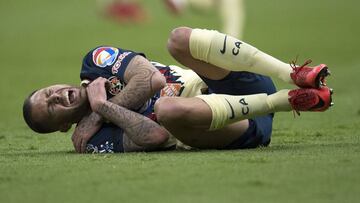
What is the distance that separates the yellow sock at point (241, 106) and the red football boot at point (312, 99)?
0.05 meters

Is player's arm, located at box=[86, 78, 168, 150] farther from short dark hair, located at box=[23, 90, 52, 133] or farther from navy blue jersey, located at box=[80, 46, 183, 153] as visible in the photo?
short dark hair, located at box=[23, 90, 52, 133]

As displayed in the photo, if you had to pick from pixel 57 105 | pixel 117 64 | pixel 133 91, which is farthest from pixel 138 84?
pixel 57 105

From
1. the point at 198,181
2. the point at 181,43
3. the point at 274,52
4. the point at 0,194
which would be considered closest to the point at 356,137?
the point at 181,43

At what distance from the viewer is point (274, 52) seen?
39.5 feet

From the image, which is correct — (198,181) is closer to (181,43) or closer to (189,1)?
(181,43)

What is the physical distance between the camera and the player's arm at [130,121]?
453cm

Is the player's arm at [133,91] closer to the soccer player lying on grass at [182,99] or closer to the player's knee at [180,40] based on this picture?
the soccer player lying on grass at [182,99]

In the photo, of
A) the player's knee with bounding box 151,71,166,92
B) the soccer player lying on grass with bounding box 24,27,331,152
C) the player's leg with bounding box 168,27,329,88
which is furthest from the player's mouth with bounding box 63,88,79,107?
the player's leg with bounding box 168,27,329,88

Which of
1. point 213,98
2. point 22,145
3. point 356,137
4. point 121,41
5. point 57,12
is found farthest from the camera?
point 57,12

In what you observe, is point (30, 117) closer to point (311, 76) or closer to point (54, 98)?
point (54, 98)

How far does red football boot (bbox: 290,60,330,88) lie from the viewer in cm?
421

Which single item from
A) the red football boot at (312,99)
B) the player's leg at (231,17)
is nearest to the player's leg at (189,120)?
the red football boot at (312,99)

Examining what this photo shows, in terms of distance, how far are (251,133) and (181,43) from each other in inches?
20.8

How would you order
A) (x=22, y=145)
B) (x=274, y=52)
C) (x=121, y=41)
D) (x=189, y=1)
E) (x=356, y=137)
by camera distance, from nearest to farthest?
(x=356, y=137)
(x=22, y=145)
(x=274, y=52)
(x=121, y=41)
(x=189, y=1)
